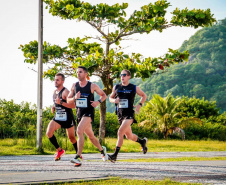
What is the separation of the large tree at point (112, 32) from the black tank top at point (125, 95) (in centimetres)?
644

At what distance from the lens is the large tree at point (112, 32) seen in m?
17.1

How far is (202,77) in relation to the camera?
9756 centimetres

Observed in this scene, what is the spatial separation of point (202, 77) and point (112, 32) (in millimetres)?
80896

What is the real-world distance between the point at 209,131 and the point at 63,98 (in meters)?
24.7

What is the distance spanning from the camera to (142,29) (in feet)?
60.1

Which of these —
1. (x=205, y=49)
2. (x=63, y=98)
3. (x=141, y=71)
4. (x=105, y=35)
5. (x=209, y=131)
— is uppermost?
(x=205, y=49)

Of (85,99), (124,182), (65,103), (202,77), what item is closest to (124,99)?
(85,99)

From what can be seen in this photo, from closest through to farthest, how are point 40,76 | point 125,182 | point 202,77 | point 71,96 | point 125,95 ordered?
point 125,182, point 71,96, point 125,95, point 40,76, point 202,77

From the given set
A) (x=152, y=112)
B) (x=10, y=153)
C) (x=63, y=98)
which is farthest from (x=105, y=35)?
(x=152, y=112)

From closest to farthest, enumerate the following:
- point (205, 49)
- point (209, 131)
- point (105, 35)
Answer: point (105, 35), point (209, 131), point (205, 49)

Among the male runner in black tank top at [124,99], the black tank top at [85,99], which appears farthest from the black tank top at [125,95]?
the black tank top at [85,99]

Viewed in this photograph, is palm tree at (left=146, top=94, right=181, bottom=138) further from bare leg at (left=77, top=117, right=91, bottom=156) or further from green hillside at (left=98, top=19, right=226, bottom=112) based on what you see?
green hillside at (left=98, top=19, right=226, bottom=112)

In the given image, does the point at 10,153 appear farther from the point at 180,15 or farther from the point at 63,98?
the point at 180,15

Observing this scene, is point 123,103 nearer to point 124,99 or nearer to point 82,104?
point 124,99
